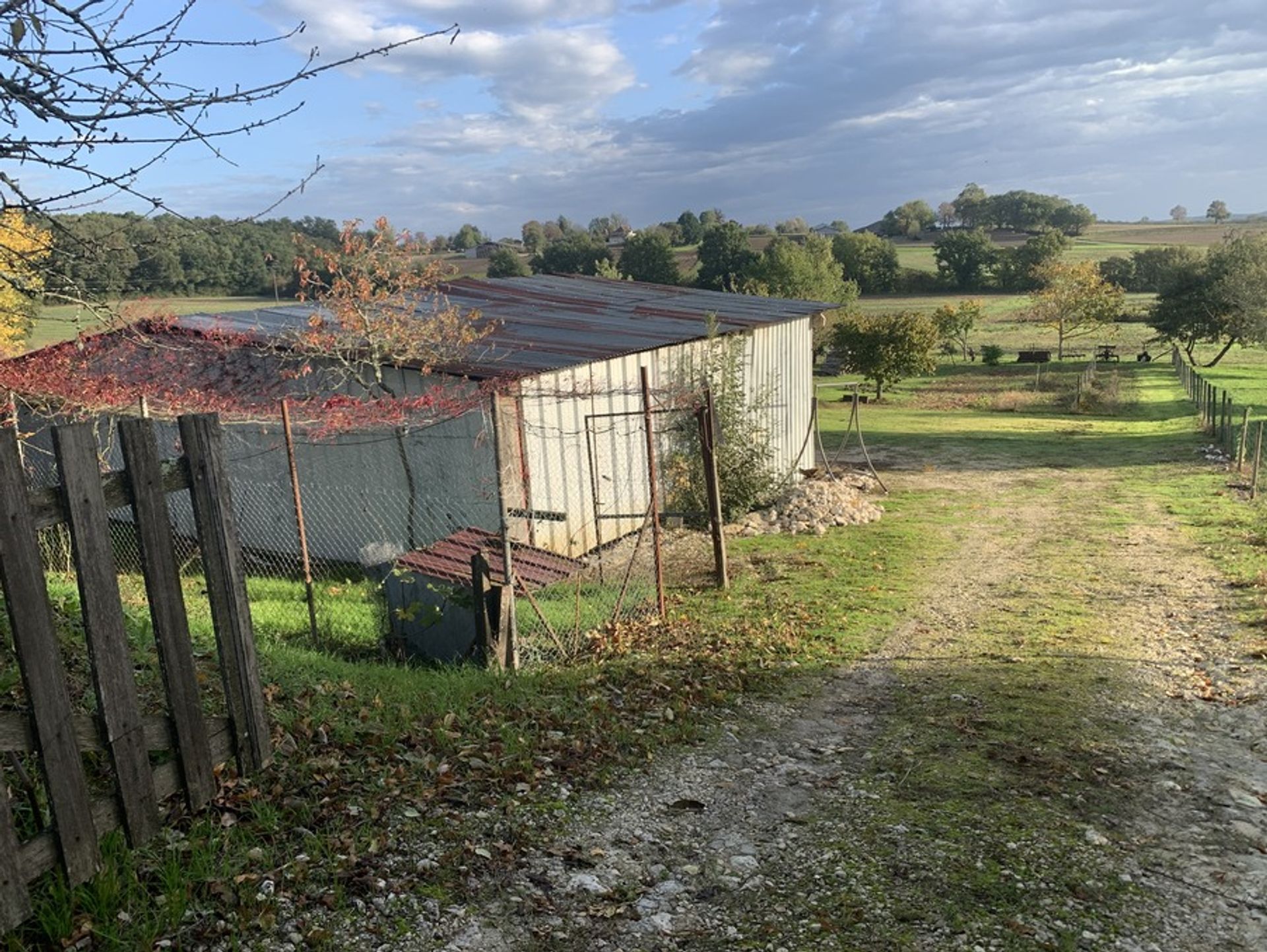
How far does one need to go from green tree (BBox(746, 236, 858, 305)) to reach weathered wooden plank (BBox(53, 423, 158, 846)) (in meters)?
43.5

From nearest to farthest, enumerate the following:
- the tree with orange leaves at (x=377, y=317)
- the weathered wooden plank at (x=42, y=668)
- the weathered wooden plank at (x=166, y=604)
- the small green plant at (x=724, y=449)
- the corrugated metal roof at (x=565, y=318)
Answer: the weathered wooden plank at (x=42, y=668), the weathered wooden plank at (x=166, y=604), the tree with orange leaves at (x=377, y=317), the corrugated metal roof at (x=565, y=318), the small green plant at (x=724, y=449)

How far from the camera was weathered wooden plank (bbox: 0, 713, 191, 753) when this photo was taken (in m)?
2.71

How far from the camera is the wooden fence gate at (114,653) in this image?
272 centimetres

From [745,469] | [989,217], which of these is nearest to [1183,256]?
[745,469]

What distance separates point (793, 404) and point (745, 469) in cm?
473

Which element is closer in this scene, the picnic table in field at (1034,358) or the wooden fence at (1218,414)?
the wooden fence at (1218,414)

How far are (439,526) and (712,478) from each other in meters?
4.04

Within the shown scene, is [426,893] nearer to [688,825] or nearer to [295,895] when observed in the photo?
[295,895]

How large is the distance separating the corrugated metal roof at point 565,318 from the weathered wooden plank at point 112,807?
316 inches

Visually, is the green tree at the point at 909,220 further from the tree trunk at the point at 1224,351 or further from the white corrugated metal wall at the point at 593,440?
the white corrugated metal wall at the point at 593,440

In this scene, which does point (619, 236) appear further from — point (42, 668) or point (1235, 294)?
point (42, 668)

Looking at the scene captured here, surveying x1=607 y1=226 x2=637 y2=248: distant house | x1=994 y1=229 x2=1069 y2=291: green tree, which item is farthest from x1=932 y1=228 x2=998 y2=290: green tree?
x1=607 y1=226 x2=637 y2=248: distant house

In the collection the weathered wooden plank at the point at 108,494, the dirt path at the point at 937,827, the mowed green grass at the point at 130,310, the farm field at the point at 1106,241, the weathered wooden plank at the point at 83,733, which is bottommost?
the dirt path at the point at 937,827

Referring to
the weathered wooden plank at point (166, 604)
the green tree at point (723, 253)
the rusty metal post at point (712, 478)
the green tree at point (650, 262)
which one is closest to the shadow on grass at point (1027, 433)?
the rusty metal post at point (712, 478)
